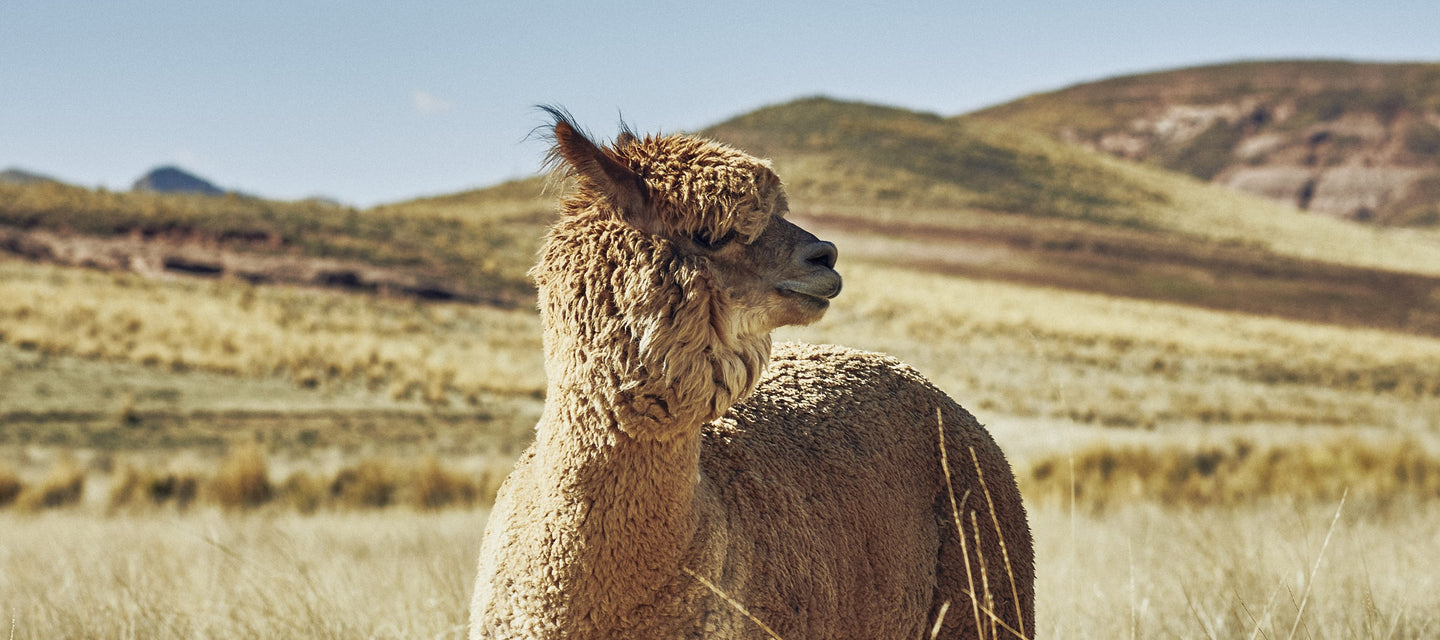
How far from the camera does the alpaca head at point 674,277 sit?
7.04ft

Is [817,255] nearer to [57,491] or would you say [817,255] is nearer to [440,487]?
[440,487]

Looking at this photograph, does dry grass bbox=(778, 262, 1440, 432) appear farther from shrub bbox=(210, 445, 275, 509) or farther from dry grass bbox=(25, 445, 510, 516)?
shrub bbox=(210, 445, 275, 509)

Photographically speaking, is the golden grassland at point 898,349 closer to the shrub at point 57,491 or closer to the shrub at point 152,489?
the shrub at point 152,489

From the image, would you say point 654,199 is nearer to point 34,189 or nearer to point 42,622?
point 42,622

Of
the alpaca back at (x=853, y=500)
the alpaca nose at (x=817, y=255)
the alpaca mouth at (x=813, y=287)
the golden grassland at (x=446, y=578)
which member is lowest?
the golden grassland at (x=446, y=578)

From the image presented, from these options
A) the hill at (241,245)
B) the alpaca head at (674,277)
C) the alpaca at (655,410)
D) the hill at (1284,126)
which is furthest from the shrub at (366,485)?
the hill at (1284,126)

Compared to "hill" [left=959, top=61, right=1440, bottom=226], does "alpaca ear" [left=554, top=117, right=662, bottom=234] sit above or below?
below

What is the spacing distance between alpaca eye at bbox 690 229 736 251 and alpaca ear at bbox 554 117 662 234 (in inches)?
3.3

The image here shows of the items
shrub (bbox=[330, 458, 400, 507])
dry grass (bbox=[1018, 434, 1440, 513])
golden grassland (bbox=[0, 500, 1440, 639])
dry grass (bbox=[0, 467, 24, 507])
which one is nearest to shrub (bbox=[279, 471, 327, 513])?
shrub (bbox=[330, 458, 400, 507])

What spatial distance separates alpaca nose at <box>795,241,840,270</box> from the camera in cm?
227

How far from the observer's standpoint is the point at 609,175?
2240mm

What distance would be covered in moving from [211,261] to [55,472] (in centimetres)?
2646

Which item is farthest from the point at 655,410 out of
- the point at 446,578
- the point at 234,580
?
the point at 234,580

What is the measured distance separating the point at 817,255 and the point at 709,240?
0.24m
